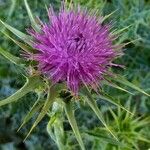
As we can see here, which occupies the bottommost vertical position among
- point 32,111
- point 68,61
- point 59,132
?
point 59,132

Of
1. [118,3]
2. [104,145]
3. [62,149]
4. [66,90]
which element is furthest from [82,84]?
[118,3]

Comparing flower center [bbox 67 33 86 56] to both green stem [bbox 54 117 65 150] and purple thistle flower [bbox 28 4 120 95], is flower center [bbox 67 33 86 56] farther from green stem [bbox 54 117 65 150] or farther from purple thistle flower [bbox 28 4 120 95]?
green stem [bbox 54 117 65 150]

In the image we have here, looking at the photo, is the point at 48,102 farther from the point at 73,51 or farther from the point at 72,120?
the point at 73,51

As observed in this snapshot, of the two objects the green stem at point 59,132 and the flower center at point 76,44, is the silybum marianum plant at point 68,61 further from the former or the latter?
the green stem at point 59,132

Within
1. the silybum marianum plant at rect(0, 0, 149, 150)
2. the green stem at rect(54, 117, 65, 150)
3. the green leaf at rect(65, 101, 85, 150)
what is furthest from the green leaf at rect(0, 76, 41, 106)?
the green stem at rect(54, 117, 65, 150)

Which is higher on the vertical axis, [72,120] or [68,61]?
[68,61]

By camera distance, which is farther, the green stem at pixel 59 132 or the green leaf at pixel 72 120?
the green stem at pixel 59 132

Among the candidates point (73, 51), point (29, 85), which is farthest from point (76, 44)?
point (29, 85)

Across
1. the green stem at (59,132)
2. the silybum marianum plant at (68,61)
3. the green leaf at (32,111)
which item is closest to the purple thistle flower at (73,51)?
the silybum marianum plant at (68,61)
